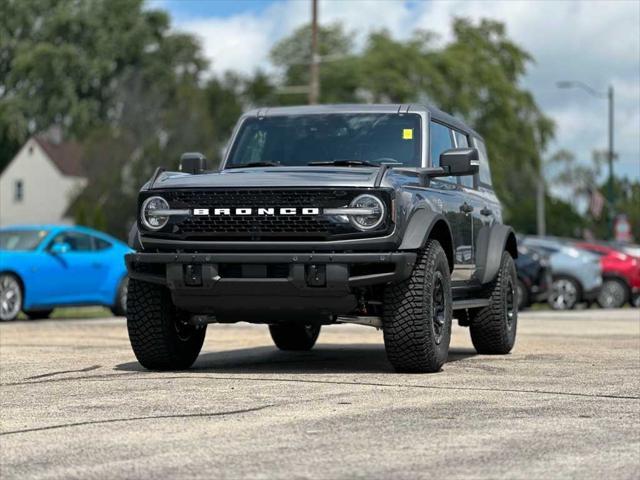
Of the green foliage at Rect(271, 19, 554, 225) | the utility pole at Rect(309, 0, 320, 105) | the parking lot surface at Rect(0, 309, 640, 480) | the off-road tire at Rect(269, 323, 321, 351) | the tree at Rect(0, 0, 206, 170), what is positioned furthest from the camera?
the tree at Rect(0, 0, 206, 170)

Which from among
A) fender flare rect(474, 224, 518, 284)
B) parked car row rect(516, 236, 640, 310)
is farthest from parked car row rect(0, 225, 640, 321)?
fender flare rect(474, 224, 518, 284)

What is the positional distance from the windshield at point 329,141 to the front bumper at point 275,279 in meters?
1.48

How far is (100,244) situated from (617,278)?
531 inches

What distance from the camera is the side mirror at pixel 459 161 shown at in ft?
35.4

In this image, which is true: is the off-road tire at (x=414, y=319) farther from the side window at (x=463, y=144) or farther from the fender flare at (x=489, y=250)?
the side window at (x=463, y=144)

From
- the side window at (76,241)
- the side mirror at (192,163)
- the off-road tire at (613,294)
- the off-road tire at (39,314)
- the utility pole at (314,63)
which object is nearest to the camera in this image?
the side mirror at (192,163)

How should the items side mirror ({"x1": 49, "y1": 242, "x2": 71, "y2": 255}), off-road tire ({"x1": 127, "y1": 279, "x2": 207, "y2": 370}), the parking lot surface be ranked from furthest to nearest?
side mirror ({"x1": 49, "y1": 242, "x2": 71, "y2": 255}) < off-road tire ({"x1": 127, "y1": 279, "x2": 207, "y2": 370}) < the parking lot surface

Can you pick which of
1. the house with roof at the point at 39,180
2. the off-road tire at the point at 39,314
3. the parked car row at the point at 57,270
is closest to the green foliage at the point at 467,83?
the house with roof at the point at 39,180

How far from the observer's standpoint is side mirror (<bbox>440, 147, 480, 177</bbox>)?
1079cm

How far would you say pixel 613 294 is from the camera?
104 feet

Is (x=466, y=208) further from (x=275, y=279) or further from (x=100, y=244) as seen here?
(x=100, y=244)

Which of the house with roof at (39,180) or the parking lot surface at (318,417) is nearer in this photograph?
the parking lot surface at (318,417)

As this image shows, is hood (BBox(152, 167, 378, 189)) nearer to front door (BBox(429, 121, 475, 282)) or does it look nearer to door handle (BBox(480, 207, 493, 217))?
front door (BBox(429, 121, 475, 282))

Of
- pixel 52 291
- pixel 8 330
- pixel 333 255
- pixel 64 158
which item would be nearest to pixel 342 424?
pixel 333 255
